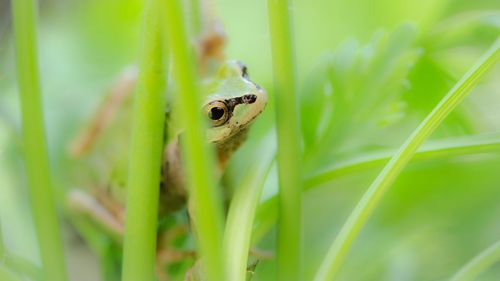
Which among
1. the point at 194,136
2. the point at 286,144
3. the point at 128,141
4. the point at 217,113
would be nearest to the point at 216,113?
the point at 217,113

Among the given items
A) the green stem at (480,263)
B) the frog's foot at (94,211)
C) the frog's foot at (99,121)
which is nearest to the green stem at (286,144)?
the green stem at (480,263)

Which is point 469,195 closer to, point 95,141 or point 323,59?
point 323,59

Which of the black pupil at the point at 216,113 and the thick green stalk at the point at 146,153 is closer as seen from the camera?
the thick green stalk at the point at 146,153

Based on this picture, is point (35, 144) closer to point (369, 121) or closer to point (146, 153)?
point (146, 153)

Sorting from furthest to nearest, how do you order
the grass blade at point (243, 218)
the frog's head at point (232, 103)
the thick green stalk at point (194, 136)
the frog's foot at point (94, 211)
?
the frog's foot at point (94, 211)
the frog's head at point (232, 103)
the grass blade at point (243, 218)
the thick green stalk at point (194, 136)

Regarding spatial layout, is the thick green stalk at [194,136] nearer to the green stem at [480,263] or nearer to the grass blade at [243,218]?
the grass blade at [243,218]

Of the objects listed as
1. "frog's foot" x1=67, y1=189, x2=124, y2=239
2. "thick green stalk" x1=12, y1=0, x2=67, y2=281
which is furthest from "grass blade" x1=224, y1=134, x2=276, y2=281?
"frog's foot" x1=67, y1=189, x2=124, y2=239

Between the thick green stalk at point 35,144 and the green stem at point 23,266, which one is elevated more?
the thick green stalk at point 35,144
